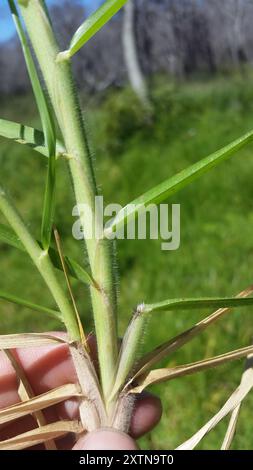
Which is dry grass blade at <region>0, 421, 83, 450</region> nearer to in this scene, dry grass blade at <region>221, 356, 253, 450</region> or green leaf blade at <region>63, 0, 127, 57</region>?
dry grass blade at <region>221, 356, 253, 450</region>

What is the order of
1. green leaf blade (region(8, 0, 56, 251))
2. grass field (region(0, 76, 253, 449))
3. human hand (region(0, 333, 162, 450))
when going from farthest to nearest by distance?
grass field (region(0, 76, 253, 449)), human hand (region(0, 333, 162, 450)), green leaf blade (region(8, 0, 56, 251))

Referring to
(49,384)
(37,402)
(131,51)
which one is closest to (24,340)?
(37,402)

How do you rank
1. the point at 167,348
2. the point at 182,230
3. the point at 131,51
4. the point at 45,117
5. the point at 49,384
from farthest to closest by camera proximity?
the point at 131,51 → the point at 182,230 → the point at 49,384 → the point at 167,348 → the point at 45,117

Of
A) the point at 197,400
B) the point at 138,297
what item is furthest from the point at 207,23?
the point at 197,400

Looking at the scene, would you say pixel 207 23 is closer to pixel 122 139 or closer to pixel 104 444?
pixel 122 139

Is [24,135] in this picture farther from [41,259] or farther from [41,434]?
[41,434]

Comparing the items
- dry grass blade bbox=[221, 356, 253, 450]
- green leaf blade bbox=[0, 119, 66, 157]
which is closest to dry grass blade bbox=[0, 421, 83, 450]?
dry grass blade bbox=[221, 356, 253, 450]
